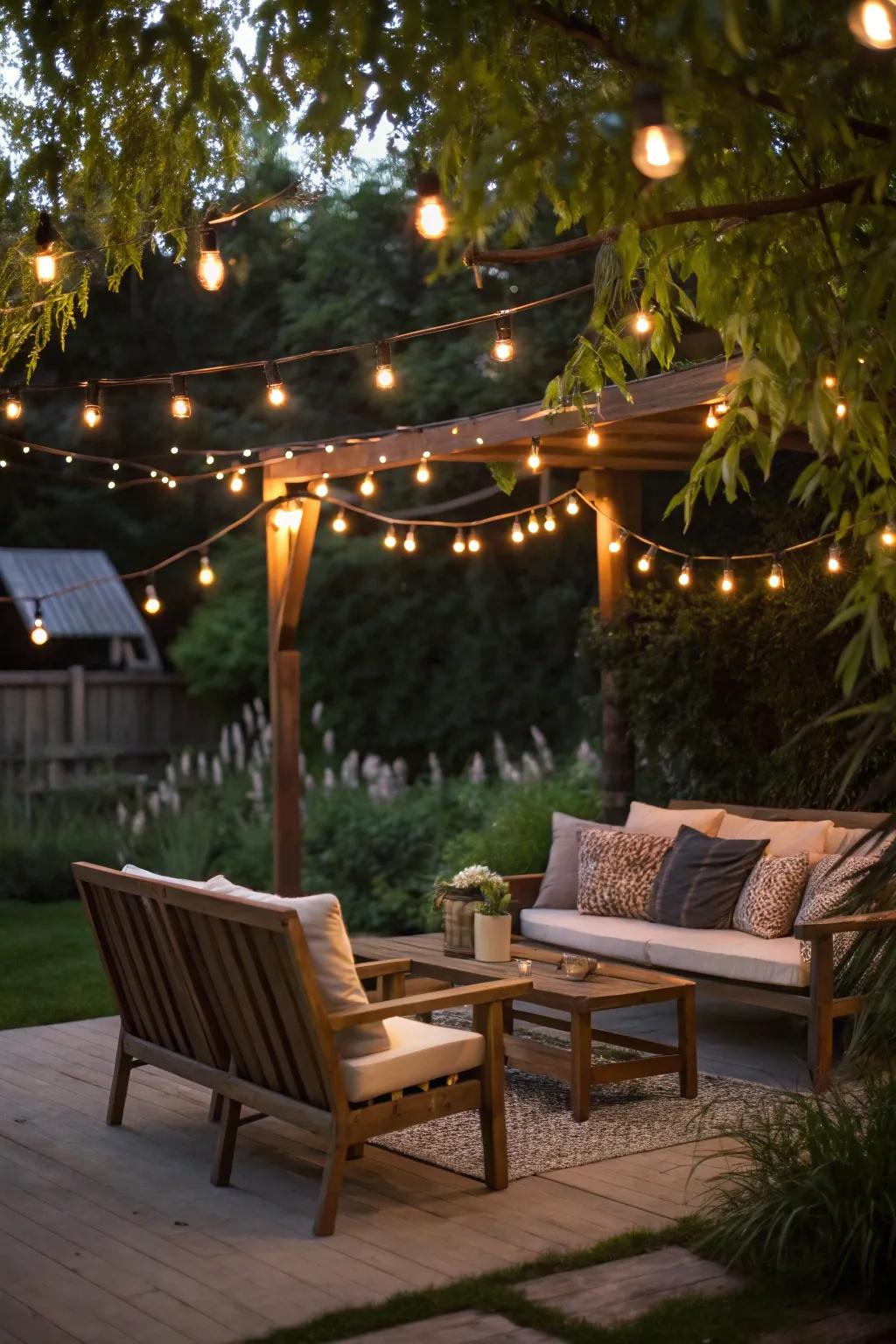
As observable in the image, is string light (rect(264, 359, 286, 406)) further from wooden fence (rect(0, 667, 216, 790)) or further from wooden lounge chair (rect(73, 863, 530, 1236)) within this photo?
wooden fence (rect(0, 667, 216, 790))

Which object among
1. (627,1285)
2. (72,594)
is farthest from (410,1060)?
(72,594)

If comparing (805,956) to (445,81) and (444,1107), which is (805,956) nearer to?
(444,1107)

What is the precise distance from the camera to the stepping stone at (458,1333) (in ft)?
12.2

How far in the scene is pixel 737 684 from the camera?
8938 mm

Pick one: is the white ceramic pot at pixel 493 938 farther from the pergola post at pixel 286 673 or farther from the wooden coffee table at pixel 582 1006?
the pergola post at pixel 286 673

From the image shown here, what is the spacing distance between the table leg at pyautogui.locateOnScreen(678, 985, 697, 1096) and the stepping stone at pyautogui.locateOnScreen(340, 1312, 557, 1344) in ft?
7.22

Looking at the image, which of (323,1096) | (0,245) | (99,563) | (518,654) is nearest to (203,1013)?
(323,1096)

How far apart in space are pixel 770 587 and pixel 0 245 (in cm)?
419

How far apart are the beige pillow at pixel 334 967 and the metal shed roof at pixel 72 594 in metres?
10.0

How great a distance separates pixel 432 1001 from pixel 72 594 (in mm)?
10602

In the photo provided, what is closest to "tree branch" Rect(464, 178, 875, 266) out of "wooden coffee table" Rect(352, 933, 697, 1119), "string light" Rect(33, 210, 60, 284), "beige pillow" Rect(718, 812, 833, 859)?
"string light" Rect(33, 210, 60, 284)

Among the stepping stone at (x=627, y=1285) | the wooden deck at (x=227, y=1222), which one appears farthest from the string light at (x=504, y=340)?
the stepping stone at (x=627, y=1285)

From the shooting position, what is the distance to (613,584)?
9.35 metres

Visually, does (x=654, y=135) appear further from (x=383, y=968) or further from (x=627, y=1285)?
(x=383, y=968)
